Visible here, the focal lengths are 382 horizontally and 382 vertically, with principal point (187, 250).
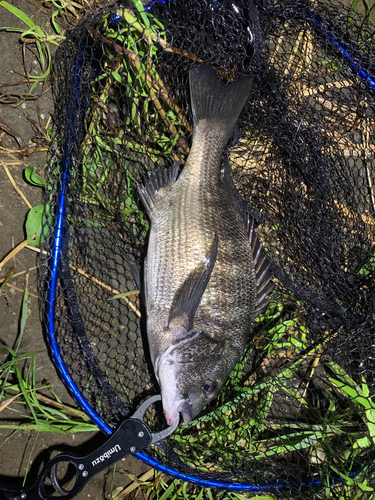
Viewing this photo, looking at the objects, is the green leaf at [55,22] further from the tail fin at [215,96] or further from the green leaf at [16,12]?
the tail fin at [215,96]

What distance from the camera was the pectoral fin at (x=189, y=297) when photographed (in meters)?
2.14

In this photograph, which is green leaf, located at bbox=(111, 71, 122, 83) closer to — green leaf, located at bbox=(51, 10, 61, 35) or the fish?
the fish

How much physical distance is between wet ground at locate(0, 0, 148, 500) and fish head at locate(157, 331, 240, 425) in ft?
2.71

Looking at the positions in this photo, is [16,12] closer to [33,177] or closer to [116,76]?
[116,76]

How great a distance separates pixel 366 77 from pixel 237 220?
1578 mm

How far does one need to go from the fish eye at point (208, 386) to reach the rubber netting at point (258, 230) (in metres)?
0.33

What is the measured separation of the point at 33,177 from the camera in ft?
8.42

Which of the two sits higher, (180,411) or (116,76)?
(116,76)

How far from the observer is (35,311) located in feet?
8.45

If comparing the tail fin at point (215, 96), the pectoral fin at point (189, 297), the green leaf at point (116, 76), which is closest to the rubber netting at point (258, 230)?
the green leaf at point (116, 76)

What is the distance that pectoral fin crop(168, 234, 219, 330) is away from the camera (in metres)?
2.14

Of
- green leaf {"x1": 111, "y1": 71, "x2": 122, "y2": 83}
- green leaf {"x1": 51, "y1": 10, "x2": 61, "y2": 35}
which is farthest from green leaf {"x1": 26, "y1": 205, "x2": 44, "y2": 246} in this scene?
green leaf {"x1": 51, "y1": 10, "x2": 61, "y2": 35}

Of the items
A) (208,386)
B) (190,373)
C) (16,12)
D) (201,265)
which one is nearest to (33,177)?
(16,12)

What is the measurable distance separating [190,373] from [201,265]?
612mm
